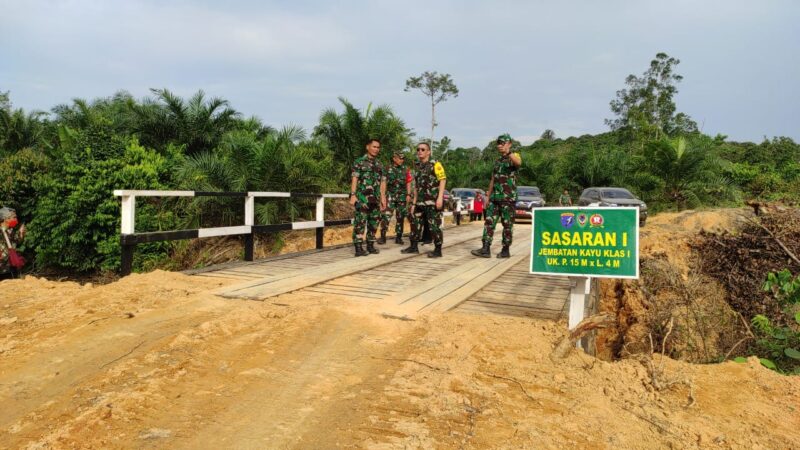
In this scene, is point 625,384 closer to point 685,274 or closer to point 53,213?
point 685,274

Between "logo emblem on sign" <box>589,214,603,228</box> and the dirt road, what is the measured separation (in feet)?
2.98

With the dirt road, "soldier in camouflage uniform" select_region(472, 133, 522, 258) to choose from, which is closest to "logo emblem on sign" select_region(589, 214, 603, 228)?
the dirt road

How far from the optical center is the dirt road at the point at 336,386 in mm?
2494

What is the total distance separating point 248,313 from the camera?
14.2ft

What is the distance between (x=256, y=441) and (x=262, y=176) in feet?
40.5

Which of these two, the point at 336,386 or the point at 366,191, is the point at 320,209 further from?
the point at 336,386

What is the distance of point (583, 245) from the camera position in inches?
157

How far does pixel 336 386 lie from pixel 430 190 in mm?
5460

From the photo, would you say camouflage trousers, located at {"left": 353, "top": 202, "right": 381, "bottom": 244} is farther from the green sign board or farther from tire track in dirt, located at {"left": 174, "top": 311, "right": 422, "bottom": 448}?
the green sign board

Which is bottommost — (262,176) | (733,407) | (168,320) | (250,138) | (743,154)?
(733,407)

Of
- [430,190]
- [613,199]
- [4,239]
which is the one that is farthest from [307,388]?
[613,199]

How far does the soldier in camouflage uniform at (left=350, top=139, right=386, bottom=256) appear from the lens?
26.3 ft

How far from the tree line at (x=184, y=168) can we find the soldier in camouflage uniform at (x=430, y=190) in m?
6.18

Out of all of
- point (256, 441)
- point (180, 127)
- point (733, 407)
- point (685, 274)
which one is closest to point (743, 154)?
point (685, 274)
